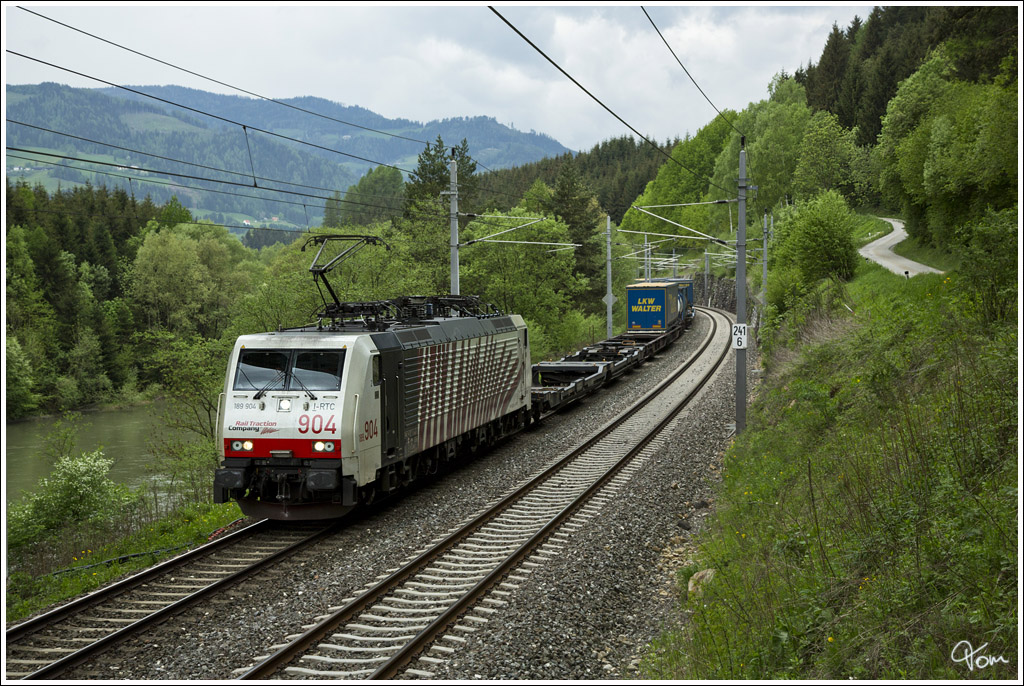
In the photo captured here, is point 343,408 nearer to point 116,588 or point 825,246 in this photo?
point 116,588

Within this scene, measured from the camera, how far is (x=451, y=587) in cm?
923

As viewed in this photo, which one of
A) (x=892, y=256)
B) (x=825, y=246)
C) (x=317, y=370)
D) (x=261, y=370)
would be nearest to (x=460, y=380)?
(x=317, y=370)

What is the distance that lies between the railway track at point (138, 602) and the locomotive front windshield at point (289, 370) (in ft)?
7.05

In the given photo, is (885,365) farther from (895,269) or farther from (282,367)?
(895,269)

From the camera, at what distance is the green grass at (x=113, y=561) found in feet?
32.5

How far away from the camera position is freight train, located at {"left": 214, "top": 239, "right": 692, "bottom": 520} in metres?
11.2

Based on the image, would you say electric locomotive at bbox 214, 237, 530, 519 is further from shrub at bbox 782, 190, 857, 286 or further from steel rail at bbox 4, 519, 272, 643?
shrub at bbox 782, 190, 857, 286

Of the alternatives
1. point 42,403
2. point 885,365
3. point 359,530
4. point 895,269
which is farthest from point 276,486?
point 42,403

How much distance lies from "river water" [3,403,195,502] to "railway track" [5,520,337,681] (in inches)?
711

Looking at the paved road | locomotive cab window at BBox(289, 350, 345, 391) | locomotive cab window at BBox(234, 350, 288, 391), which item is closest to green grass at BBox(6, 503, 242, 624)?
locomotive cab window at BBox(234, 350, 288, 391)

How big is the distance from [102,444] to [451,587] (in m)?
30.0

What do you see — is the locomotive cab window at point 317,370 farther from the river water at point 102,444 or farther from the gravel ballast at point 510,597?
the river water at point 102,444

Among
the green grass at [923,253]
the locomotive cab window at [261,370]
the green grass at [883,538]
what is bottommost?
the green grass at [883,538]

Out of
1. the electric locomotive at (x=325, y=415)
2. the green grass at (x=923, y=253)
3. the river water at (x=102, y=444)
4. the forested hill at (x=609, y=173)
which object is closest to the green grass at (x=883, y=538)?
the electric locomotive at (x=325, y=415)
